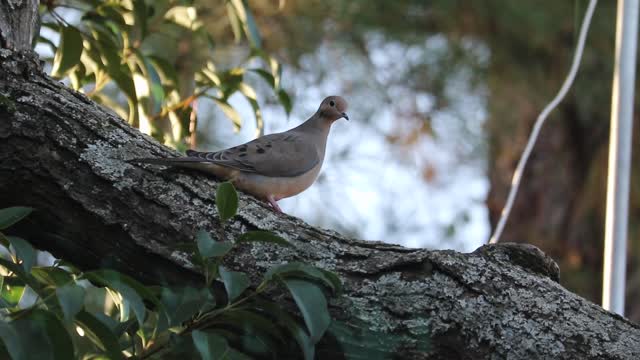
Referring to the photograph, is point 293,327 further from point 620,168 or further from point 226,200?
point 620,168

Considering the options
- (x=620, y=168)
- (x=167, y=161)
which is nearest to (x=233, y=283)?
(x=167, y=161)

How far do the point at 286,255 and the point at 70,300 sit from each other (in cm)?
59

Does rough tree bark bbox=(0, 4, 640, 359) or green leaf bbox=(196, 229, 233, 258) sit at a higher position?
rough tree bark bbox=(0, 4, 640, 359)

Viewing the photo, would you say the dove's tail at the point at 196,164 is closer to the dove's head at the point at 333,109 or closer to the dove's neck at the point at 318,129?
the dove's neck at the point at 318,129

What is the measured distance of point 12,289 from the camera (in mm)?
1903

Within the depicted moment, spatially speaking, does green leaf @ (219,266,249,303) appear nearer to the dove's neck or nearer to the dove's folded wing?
the dove's folded wing

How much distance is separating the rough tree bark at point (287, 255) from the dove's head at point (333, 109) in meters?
1.33

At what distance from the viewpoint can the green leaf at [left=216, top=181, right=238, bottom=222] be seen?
165cm

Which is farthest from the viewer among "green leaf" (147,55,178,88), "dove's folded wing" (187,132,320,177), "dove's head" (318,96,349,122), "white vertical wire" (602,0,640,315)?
"dove's head" (318,96,349,122)

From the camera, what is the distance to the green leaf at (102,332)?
58.6 inches

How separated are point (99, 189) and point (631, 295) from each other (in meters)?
4.20

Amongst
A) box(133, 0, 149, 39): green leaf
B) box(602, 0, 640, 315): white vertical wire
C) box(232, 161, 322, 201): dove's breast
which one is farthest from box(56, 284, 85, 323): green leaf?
box(602, 0, 640, 315): white vertical wire

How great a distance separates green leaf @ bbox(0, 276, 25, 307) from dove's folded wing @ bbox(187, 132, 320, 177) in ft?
1.79

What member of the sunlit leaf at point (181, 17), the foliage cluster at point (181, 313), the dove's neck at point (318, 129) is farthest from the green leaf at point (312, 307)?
the sunlit leaf at point (181, 17)
